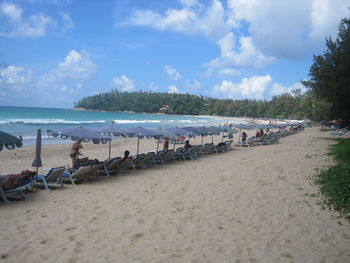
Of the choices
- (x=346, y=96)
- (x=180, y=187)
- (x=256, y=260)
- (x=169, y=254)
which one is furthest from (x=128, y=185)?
(x=346, y=96)

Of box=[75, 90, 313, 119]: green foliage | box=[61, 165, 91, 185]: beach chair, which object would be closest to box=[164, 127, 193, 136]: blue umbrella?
box=[61, 165, 91, 185]: beach chair

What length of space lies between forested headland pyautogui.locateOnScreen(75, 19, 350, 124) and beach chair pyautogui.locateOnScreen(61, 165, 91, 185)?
31.9 feet

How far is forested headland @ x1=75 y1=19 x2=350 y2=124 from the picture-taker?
1226 cm

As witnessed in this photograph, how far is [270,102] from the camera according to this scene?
123 meters

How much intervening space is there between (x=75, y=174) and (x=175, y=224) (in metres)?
4.10

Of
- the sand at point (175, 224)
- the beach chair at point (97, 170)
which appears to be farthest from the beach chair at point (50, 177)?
the beach chair at point (97, 170)

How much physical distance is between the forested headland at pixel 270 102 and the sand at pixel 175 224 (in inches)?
232

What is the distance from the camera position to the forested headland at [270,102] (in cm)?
1226

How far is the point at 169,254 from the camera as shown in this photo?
395 cm

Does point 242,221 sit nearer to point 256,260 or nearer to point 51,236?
point 256,260

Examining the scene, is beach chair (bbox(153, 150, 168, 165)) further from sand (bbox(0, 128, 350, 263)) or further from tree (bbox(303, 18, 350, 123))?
tree (bbox(303, 18, 350, 123))

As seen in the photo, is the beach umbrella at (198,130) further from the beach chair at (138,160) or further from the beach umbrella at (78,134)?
the beach umbrella at (78,134)

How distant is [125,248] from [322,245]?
2702mm

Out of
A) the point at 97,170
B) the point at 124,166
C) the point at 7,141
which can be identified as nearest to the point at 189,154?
the point at 124,166
